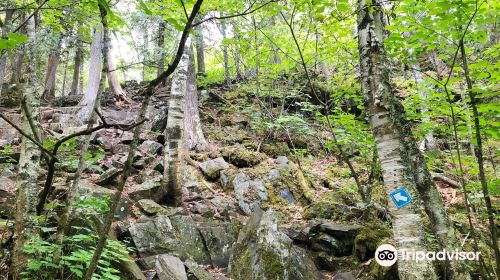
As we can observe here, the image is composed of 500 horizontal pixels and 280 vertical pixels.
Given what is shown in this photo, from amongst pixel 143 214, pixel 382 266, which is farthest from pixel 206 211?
pixel 382 266

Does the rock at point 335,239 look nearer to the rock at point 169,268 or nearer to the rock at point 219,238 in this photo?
the rock at point 219,238

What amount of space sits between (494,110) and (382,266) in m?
2.66

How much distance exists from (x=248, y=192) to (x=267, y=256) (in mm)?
3427

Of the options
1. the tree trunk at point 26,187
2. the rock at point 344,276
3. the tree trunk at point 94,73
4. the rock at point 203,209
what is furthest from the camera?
the tree trunk at point 94,73

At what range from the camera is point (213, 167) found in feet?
29.7

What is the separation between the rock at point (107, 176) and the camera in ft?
23.5

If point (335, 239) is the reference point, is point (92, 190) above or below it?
above

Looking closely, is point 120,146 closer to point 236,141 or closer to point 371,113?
point 236,141

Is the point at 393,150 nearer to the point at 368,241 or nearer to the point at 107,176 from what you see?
the point at 368,241

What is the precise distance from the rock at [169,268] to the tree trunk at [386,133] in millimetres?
2997

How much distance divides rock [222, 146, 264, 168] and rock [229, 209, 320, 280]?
421cm

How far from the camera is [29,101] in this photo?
416 cm

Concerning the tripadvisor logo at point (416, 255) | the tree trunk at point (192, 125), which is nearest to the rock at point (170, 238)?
the tripadvisor logo at point (416, 255)

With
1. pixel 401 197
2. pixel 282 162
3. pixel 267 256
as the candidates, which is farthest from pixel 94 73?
pixel 401 197
